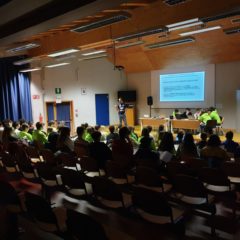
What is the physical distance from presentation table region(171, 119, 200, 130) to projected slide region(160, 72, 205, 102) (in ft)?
6.79

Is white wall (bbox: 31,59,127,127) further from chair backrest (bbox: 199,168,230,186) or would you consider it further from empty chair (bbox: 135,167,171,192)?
chair backrest (bbox: 199,168,230,186)

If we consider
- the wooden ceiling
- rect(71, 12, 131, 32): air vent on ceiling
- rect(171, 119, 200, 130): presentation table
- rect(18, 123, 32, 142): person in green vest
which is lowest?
rect(171, 119, 200, 130): presentation table

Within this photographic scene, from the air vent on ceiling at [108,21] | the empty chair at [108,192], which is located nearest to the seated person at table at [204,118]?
the air vent on ceiling at [108,21]

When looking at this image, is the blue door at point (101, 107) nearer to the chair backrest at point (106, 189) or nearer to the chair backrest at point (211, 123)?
the chair backrest at point (211, 123)

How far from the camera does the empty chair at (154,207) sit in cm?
272

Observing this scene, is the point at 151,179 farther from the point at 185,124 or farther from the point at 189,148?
the point at 185,124

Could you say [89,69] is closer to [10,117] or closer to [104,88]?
[104,88]

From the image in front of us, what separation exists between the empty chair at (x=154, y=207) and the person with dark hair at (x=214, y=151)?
6.11ft

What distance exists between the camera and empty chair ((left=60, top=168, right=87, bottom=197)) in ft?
11.8

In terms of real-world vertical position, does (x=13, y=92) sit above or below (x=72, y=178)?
above

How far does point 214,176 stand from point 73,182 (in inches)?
73.8

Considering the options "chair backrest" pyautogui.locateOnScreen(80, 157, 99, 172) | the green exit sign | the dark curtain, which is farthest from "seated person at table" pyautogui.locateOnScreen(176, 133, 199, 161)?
the green exit sign

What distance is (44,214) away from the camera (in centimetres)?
274

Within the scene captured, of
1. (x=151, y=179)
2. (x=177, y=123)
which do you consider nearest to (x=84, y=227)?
(x=151, y=179)
